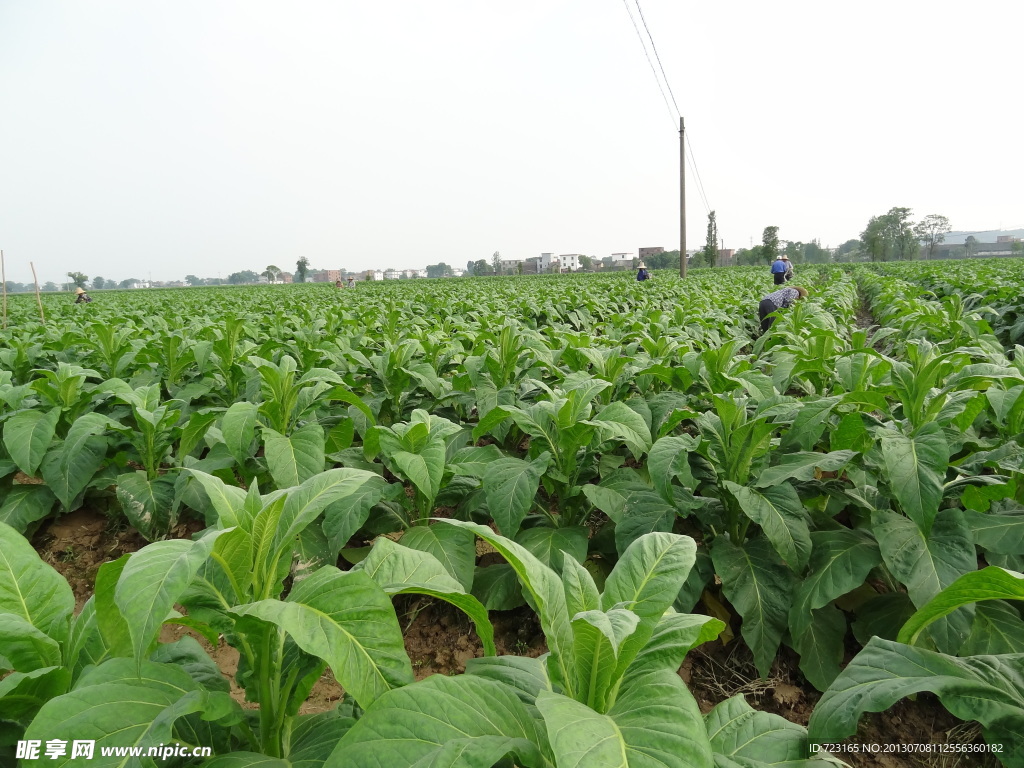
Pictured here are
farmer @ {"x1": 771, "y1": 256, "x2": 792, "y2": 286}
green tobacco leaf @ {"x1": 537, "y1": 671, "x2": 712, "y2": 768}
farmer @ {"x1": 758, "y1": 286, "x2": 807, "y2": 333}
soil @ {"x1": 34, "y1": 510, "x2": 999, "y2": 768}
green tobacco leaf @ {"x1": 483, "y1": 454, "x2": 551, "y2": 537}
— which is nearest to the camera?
green tobacco leaf @ {"x1": 537, "y1": 671, "x2": 712, "y2": 768}

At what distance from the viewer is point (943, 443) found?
2068 mm

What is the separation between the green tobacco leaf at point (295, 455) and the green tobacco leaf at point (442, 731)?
2.02 metres

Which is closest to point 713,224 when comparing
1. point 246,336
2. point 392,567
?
point 246,336

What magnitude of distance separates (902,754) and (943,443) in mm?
1134

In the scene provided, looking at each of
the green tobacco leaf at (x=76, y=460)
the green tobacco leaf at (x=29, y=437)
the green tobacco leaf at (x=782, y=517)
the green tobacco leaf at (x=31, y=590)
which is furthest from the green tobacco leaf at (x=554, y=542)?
the green tobacco leaf at (x=29, y=437)

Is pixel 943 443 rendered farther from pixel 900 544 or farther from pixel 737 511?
pixel 737 511

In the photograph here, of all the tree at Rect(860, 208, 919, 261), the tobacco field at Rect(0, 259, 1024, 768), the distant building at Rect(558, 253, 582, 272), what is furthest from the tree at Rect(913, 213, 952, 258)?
the tobacco field at Rect(0, 259, 1024, 768)

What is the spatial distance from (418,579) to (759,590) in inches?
61.6

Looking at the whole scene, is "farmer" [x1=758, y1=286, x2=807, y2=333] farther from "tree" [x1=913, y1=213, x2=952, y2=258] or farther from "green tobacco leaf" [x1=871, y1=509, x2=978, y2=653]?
"tree" [x1=913, y1=213, x2=952, y2=258]

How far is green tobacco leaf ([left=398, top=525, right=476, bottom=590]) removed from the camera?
97.9 inches

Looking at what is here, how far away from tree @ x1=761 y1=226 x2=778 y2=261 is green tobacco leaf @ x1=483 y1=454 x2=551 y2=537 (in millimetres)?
70198

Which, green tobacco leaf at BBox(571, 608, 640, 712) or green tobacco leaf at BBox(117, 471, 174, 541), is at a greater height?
green tobacco leaf at BBox(571, 608, 640, 712)

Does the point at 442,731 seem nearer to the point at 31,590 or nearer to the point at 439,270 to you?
the point at 31,590

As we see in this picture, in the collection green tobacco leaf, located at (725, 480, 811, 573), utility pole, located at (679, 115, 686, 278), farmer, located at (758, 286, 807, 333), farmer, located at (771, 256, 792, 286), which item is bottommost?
green tobacco leaf, located at (725, 480, 811, 573)
